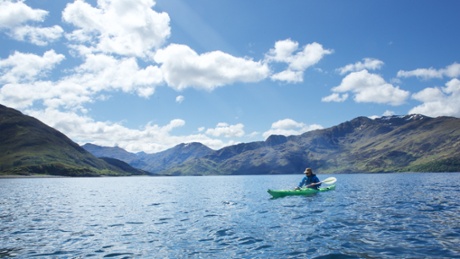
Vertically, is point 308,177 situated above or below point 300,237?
above

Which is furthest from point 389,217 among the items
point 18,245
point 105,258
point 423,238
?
point 18,245

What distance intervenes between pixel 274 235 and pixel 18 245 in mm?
16403

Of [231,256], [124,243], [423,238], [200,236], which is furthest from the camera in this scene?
[200,236]

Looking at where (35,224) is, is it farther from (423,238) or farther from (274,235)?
(423,238)

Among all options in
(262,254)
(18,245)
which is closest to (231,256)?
(262,254)

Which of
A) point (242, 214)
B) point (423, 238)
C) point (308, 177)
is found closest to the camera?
point (423, 238)

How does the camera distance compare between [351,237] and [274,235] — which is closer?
[351,237]

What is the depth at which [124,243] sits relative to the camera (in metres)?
20.4

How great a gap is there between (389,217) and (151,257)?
68.4 ft

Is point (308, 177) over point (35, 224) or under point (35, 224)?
over

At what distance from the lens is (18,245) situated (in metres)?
20.0

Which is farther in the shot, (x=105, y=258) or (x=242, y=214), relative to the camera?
(x=242, y=214)

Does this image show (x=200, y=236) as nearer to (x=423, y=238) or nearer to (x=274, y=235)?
(x=274, y=235)

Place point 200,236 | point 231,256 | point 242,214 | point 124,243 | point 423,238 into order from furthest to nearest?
point 242,214, point 200,236, point 124,243, point 423,238, point 231,256
